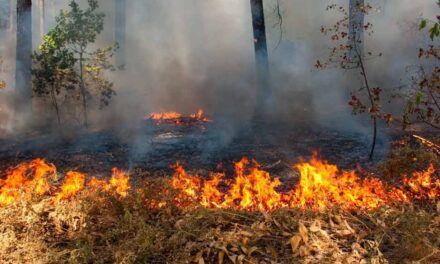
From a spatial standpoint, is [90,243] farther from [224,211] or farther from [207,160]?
[207,160]

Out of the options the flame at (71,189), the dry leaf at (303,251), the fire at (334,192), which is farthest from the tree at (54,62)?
the dry leaf at (303,251)

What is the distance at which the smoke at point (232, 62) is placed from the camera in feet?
47.4

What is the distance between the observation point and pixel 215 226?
5.01m

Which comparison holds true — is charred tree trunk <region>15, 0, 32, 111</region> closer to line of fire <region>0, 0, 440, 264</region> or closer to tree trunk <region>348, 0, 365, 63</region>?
line of fire <region>0, 0, 440, 264</region>

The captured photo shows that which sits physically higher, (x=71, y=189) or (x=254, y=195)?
(x=71, y=189)

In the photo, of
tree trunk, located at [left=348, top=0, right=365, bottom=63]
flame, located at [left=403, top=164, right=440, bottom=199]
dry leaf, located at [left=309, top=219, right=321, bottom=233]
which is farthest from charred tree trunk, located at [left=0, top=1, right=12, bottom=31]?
dry leaf, located at [left=309, top=219, right=321, bottom=233]

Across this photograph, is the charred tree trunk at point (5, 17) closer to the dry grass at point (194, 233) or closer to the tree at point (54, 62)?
the tree at point (54, 62)

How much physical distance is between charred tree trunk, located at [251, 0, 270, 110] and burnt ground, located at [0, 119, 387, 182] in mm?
2232

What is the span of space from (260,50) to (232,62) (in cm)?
763

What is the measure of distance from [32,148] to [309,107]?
9025mm

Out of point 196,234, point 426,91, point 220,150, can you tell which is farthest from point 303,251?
point 220,150

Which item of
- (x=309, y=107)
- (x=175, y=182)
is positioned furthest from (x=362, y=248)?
(x=309, y=107)

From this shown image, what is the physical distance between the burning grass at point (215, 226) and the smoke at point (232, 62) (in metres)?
5.05

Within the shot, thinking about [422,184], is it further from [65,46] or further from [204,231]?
[65,46]
